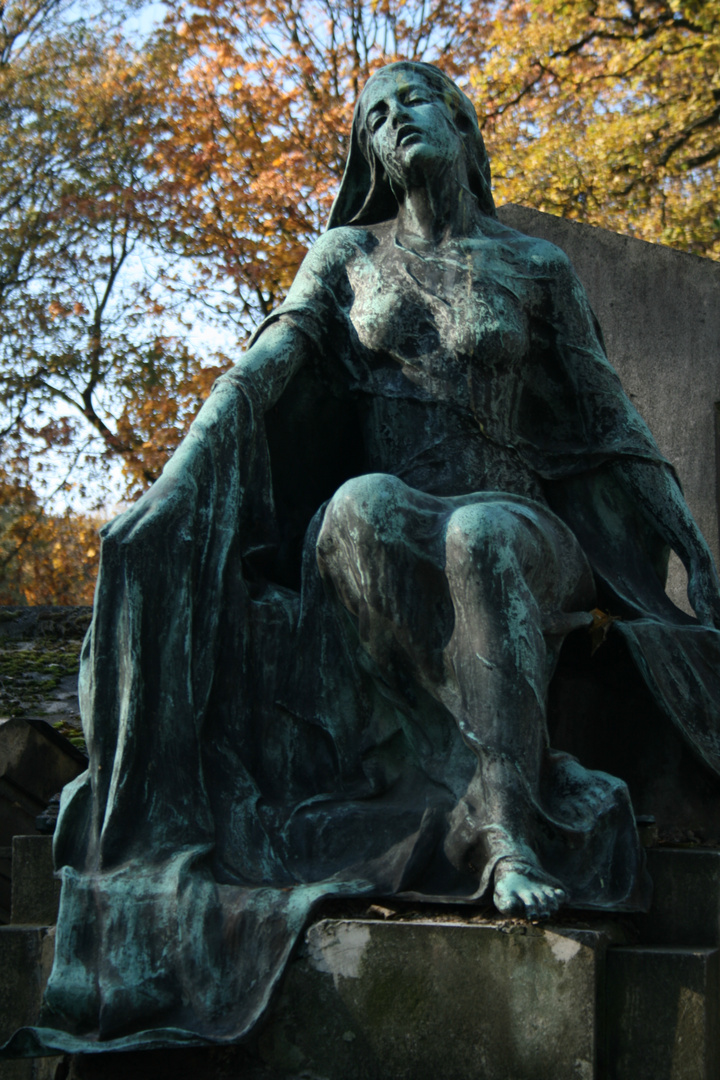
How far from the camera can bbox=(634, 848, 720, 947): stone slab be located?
2.92m

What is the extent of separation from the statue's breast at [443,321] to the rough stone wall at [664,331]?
1.57m

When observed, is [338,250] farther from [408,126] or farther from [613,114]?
[613,114]


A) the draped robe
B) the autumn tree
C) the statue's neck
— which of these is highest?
the autumn tree

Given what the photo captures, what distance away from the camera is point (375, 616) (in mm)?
3125

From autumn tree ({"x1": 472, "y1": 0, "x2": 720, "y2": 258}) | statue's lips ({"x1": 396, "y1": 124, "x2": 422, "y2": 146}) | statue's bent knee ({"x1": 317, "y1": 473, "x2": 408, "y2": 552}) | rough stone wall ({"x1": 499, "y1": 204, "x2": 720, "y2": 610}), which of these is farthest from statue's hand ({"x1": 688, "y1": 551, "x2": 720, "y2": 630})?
→ autumn tree ({"x1": 472, "y1": 0, "x2": 720, "y2": 258})

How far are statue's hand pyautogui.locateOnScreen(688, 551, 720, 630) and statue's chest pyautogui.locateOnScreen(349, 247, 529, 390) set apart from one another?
753mm

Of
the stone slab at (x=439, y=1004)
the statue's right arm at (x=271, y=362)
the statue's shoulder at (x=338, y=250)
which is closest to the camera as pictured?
the stone slab at (x=439, y=1004)

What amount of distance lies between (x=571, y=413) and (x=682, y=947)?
1.59 m

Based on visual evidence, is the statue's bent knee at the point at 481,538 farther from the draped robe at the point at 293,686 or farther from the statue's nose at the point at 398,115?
the statue's nose at the point at 398,115

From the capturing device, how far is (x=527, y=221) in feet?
16.8

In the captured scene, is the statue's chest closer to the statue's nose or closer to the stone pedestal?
the statue's nose

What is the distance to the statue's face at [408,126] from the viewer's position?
375 cm

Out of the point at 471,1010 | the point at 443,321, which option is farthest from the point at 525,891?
the point at 443,321

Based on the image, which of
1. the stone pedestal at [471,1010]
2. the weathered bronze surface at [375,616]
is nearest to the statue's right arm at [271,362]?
the weathered bronze surface at [375,616]
